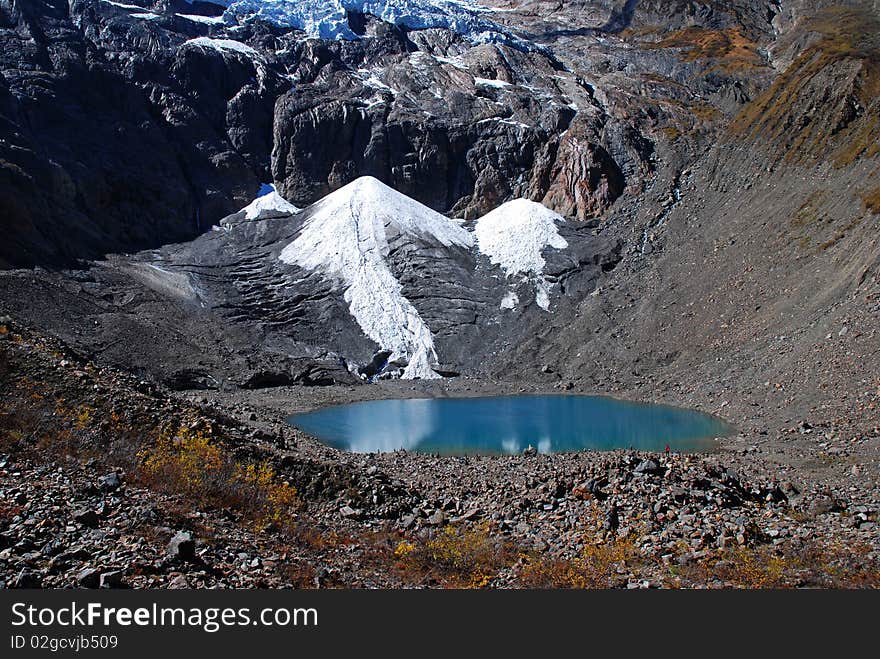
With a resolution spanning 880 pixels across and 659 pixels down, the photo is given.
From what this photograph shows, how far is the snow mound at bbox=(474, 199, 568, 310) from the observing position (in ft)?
202

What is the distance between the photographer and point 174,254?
2522 inches

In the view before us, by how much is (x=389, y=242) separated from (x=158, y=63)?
144ft

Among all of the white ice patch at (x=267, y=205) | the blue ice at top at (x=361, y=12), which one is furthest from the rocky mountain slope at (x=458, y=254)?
the blue ice at top at (x=361, y=12)

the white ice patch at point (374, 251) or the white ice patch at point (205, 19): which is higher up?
the white ice patch at point (205, 19)

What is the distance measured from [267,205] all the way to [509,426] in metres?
51.9

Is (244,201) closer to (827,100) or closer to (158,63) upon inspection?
(158,63)

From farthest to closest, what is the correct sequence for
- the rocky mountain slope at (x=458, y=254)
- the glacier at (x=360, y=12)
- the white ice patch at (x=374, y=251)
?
the glacier at (x=360, y=12) < the white ice patch at (x=374, y=251) < the rocky mountain slope at (x=458, y=254)

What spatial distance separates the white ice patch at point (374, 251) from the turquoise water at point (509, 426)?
37.0 ft

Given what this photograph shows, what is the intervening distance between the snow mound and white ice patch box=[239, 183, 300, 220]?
23234 mm

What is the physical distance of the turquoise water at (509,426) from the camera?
28.8 meters

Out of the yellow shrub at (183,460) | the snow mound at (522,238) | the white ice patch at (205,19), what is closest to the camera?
the yellow shrub at (183,460)

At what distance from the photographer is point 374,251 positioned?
64.2m

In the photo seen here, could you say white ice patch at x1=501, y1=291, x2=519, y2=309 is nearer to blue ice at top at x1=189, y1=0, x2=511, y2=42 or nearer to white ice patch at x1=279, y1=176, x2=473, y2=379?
white ice patch at x1=279, y1=176, x2=473, y2=379

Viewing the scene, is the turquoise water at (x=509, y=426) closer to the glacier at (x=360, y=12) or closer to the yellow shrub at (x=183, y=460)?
the yellow shrub at (x=183, y=460)
